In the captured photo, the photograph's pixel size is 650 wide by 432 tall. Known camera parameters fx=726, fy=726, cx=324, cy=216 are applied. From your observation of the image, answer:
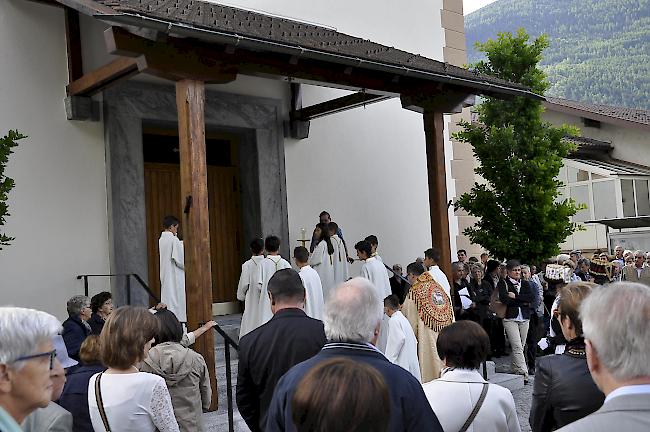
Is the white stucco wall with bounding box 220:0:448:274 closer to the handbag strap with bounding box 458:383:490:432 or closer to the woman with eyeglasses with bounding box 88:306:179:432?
the woman with eyeglasses with bounding box 88:306:179:432

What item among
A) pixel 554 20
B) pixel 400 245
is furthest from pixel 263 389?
pixel 554 20

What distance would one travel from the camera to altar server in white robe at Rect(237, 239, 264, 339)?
9406mm

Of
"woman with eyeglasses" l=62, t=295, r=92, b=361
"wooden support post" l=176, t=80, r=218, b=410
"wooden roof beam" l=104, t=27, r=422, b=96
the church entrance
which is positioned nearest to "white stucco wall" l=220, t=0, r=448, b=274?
the church entrance

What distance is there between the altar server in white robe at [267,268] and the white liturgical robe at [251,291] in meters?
0.05

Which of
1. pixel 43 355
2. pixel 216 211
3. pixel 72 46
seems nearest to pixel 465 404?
pixel 43 355

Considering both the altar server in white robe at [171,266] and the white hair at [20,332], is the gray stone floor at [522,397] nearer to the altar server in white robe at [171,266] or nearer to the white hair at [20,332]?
the altar server in white robe at [171,266]

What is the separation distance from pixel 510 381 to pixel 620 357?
787 cm

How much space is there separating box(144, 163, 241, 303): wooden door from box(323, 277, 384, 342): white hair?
817cm

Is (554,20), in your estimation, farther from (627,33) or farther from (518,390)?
(518,390)

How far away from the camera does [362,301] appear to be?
10.1 feet

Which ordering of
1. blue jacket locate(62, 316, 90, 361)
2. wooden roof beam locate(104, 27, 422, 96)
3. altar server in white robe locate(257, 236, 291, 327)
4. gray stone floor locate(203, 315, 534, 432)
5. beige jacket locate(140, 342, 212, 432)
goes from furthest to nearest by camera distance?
altar server in white robe locate(257, 236, 291, 327) → wooden roof beam locate(104, 27, 422, 96) → gray stone floor locate(203, 315, 534, 432) → blue jacket locate(62, 316, 90, 361) → beige jacket locate(140, 342, 212, 432)

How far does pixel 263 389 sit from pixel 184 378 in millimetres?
694

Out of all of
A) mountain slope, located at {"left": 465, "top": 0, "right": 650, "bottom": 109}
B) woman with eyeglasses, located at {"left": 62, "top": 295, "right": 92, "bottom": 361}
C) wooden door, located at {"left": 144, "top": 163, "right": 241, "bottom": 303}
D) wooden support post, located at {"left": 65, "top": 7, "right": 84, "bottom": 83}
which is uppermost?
mountain slope, located at {"left": 465, "top": 0, "right": 650, "bottom": 109}

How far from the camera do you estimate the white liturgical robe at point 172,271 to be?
880cm
